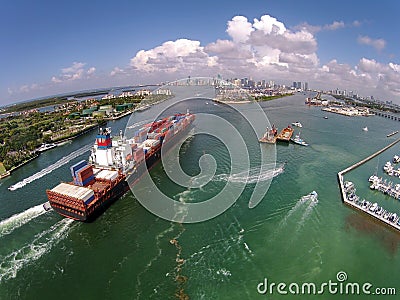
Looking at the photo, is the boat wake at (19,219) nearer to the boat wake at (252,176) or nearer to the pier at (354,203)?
the boat wake at (252,176)

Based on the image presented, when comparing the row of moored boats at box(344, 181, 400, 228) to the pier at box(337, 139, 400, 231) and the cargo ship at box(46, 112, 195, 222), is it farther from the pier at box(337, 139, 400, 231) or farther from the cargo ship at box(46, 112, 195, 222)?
the cargo ship at box(46, 112, 195, 222)

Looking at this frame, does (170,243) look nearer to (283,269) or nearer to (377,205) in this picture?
(283,269)

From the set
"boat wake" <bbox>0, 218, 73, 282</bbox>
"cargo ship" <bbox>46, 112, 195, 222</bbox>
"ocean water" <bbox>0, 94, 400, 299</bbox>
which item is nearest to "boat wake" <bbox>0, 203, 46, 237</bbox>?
"ocean water" <bbox>0, 94, 400, 299</bbox>

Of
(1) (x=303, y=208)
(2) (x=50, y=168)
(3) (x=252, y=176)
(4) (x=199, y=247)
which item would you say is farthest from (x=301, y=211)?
(2) (x=50, y=168)

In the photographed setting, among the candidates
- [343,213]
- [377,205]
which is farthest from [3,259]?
[377,205]

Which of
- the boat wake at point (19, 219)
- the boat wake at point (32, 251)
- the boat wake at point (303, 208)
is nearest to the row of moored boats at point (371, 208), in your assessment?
the boat wake at point (303, 208)

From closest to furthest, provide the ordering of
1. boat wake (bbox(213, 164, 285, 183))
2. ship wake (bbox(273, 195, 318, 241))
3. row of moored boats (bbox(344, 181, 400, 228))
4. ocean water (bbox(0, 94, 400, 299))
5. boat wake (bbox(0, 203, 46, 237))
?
1. ocean water (bbox(0, 94, 400, 299))
2. ship wake (bbox(273, 195, 318, 241))
3. boat wake (bbox(0, 203, 46, 237))
4. row of moored boats (bbox(344, 181, 400, 228))
5. boat wake (bbox(213, 164, 285, 183))

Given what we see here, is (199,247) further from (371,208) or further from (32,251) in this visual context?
(371,208)
